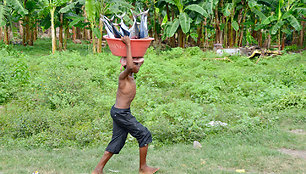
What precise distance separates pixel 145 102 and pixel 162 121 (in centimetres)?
174

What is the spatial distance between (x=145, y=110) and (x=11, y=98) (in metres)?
3.54

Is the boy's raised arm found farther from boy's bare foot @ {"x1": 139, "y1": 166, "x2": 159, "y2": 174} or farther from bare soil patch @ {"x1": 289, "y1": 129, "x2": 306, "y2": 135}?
bare soil patch @ {"x1": 289, "y1": 129, "x2": 306, "y2": 135}

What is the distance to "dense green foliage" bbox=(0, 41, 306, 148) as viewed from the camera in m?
5.76

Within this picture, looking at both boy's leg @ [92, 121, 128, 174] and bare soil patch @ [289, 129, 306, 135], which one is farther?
bare soil patch @ [289, 129, 306, 135]

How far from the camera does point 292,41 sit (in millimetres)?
21516

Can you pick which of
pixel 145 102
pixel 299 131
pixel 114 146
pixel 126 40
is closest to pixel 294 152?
pixel 299 131

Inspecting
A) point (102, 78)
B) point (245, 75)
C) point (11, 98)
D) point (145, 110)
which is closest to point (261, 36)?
point (245, 75)

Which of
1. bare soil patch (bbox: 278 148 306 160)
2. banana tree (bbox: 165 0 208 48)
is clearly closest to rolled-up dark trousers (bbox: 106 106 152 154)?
bare soil patch (bbox: 278 148 306 160)

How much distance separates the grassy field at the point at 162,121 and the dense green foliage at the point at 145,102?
0.07 ft

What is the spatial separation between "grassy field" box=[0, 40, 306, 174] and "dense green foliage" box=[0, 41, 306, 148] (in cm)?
2

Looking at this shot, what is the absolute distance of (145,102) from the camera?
752cm

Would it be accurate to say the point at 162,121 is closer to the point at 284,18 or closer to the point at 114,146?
the point at 114,146

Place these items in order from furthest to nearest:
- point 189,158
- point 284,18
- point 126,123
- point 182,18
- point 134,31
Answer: point 284,18 < point 182,18 < point 189,158 < point 126,123 < point 134,31

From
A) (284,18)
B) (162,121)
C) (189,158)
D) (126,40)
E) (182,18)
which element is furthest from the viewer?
(284,18)
